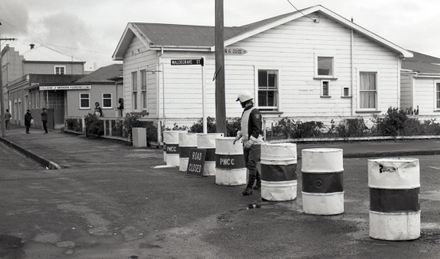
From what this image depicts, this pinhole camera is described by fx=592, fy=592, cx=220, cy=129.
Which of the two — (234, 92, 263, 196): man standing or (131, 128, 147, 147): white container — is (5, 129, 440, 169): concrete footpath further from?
(234, 92, 263, 196): man standing

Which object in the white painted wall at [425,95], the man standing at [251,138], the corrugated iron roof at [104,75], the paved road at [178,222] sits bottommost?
the paved road at [178,222]

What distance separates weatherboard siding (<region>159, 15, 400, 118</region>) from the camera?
2325 cm

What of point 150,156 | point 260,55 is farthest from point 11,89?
point 150,156

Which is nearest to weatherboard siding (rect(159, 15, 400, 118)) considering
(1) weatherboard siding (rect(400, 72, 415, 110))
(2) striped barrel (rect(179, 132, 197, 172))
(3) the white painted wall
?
(1) weatherboard siding (rect(400, 72, 415, 110))

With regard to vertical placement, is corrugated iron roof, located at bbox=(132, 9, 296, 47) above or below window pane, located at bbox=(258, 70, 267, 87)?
above

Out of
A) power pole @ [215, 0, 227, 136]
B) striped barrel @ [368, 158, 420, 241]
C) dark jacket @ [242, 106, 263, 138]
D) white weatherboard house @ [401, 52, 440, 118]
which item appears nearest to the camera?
striped barrel @ [368, 158, 420, 241]

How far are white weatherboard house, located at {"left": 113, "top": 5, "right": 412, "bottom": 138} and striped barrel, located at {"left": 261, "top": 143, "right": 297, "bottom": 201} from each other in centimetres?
1278

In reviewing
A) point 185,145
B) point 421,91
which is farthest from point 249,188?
point 421,91

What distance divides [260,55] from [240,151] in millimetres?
13447

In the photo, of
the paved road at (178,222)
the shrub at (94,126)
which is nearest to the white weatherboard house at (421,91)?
the shrub at (94,126)

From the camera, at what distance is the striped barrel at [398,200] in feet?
22.1

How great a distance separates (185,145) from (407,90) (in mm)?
18940

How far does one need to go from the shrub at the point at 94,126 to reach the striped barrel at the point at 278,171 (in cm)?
1892

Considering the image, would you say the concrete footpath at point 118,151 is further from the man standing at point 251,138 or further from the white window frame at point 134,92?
the man standing at point 251,138
